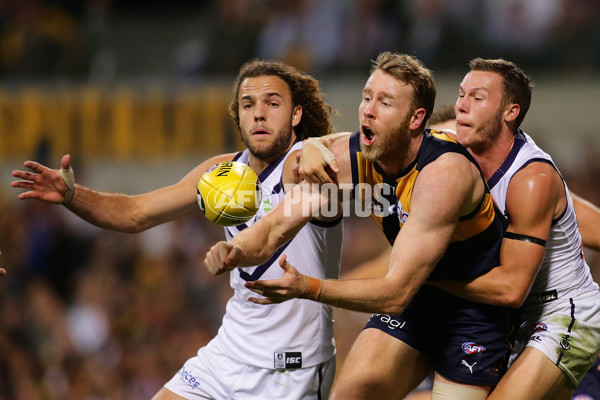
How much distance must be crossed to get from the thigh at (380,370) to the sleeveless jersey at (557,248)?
800 millimetres

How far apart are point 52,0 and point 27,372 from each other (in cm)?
636

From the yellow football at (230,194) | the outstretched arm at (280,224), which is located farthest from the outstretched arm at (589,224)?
the yellow football at (230,194)

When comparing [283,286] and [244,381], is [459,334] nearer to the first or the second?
[244,381]

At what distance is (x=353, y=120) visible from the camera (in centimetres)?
1136

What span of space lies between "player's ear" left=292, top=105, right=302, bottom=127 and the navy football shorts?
3.99 ft

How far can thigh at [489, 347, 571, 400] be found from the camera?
175 inches

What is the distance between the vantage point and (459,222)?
4.36 meters

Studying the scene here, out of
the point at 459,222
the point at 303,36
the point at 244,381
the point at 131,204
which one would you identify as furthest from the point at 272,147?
the point at 303,36

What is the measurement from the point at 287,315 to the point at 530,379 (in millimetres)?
1350

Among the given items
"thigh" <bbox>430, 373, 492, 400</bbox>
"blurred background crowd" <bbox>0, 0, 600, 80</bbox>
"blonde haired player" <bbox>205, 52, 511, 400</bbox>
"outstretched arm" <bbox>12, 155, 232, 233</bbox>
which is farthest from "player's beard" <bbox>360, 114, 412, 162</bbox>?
"blurred background crowd" <bbox>0, 0, 600, 80</bbox>

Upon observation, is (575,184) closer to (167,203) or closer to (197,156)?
(197,156)

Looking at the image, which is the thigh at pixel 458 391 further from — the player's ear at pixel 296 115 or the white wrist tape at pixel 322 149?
the player's ear at pixel 296 115

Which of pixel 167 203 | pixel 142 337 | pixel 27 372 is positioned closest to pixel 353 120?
pixel 142 337

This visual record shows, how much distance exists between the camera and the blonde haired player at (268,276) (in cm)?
475
